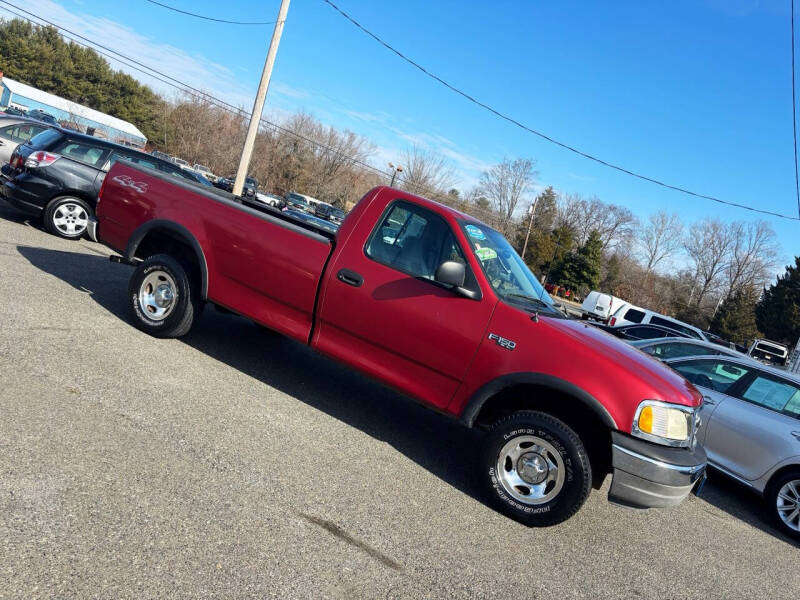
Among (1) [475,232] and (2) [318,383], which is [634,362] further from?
(2) [318,383]

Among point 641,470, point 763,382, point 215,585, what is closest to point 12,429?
point 215,585

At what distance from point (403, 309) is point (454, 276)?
1.80ft

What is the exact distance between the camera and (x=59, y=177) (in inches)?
361

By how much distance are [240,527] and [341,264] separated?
7.81ft

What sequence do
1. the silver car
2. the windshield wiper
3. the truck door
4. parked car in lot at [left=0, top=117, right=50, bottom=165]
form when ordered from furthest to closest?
parked car in lot at [left=0, top=117, right=50, bottom=165] → the silver car → the windshield wiper → the truck door

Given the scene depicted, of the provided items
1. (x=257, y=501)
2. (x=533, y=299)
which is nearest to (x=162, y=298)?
(x=257, y=501)

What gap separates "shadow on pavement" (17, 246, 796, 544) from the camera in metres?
5.16

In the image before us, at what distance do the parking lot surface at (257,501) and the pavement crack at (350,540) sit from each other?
0.04 feet

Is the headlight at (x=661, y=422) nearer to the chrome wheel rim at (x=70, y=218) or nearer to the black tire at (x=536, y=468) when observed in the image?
the black tire at (x=536, y=468)

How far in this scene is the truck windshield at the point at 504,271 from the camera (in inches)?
183

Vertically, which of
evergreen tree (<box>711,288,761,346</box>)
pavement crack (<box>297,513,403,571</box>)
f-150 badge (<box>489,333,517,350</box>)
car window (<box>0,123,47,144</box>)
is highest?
evergreen tree (<box>711,288,761,346</box>)

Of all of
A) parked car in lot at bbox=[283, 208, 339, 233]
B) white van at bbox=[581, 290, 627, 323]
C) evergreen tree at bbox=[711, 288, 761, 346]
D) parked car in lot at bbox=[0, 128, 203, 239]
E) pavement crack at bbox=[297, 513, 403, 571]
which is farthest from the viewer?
evergreen tree at bbox=[711, 288, 761, 346]

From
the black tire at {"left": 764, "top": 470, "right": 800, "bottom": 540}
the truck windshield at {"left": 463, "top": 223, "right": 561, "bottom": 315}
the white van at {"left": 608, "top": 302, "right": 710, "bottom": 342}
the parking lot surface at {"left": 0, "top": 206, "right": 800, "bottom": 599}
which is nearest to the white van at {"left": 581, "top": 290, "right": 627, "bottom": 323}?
the white van at {"left": 608, "top": 302, "right": 710, "bottom": 342}

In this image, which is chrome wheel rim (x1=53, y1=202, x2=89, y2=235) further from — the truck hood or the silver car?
the silver car
